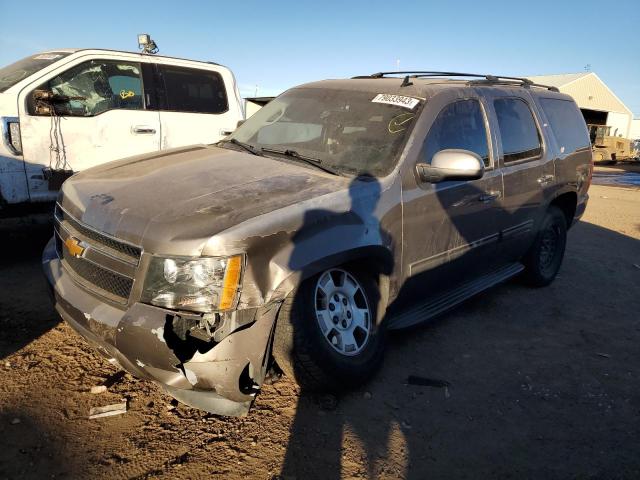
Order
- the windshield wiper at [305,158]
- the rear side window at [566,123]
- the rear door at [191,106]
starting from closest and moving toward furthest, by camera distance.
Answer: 1. the windshield wiper at [305,158]
2. the rear side window at [566,123]
3. the rear door at [191,106]

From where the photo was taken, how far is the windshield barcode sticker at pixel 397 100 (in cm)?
341

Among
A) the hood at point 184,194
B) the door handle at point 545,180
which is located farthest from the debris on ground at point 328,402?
the door handle at point 545,180

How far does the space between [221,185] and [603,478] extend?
2.51 metres

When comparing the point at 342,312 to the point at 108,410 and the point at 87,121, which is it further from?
the point at 87,121

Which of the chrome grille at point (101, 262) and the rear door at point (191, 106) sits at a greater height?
the rear door at point (191, 106)

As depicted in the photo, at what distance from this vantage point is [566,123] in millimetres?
5047

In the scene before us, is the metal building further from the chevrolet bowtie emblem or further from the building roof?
the chevrolet bowtie emblem

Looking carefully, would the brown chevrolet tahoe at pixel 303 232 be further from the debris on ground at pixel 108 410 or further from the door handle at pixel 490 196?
the debris on ground at pixel 108 410

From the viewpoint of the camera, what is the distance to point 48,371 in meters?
3.07

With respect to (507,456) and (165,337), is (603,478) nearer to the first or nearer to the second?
(507,456)

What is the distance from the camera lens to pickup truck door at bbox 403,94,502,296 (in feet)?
10.5

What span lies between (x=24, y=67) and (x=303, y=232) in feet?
15.5

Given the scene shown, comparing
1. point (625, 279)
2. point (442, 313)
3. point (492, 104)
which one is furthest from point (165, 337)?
point (625, 279)

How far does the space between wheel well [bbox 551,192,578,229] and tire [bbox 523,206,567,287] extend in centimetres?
8
